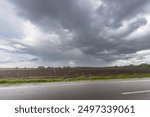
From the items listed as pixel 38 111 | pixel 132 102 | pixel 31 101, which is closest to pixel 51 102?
pixel 31 101

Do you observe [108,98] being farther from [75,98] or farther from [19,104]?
[19,104]

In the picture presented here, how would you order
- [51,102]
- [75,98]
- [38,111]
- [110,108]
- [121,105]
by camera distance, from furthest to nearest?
[75,98] → [51,102] → [121,105] → [110,108] → [38,111]

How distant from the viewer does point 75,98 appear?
7.34 meters

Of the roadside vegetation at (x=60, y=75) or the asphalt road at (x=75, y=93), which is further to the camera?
the roadside vegetation at (x=60, y=75)

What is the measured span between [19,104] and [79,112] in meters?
2.42

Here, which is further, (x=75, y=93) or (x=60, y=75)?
(x=60, y=75)

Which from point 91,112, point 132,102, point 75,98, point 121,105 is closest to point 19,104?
point 75,98

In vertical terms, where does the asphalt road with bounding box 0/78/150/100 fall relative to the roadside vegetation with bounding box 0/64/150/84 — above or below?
below

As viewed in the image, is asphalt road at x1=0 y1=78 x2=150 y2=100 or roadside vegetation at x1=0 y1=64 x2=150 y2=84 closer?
asphalt road at x1=0 y1=78 x2=150 y2=100

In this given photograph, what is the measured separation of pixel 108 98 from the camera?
7.37 meters

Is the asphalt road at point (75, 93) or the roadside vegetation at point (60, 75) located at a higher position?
the roadside vegetation at point (60, 75)

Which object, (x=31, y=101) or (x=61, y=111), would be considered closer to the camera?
(x=61, y=111)

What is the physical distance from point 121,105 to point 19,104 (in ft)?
12.7

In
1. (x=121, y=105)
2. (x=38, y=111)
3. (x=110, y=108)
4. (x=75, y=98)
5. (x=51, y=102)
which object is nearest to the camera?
(x=38, y=111)
